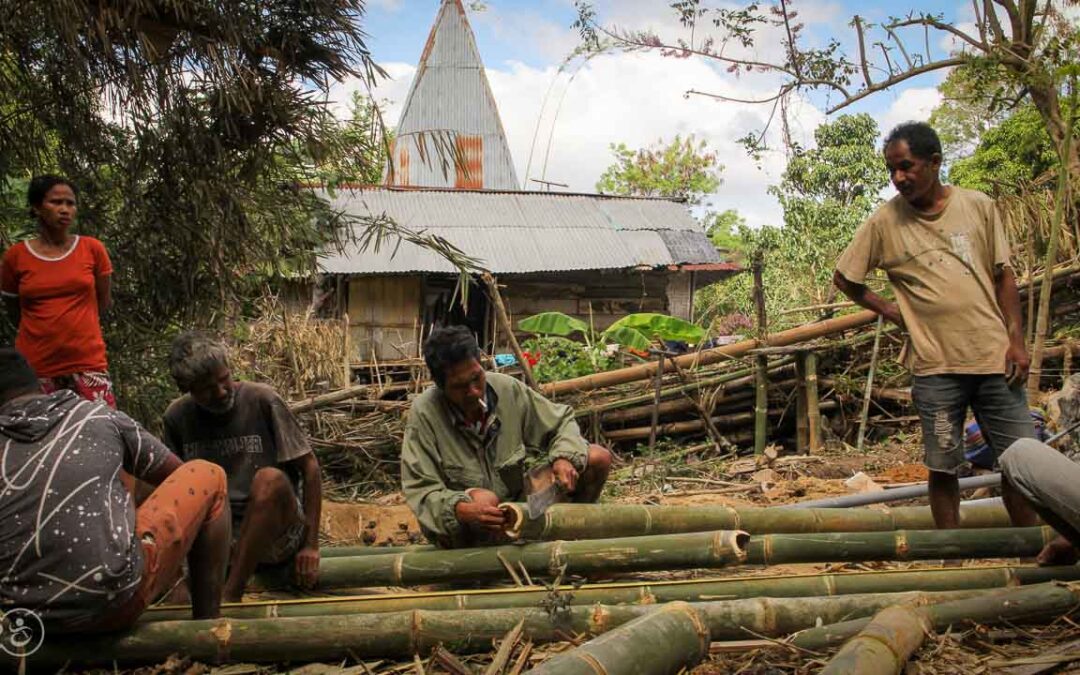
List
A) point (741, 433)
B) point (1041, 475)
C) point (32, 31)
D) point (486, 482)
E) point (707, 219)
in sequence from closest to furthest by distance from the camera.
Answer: point (1041, 475), point (486, 482), point (32, 31), point (741, 433), point (707, 219)

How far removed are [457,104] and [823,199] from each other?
758cm

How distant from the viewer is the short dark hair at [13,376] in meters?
2.63

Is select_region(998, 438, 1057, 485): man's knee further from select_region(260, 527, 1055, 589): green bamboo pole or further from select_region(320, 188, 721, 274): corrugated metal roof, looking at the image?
select_region(320, 188, 721, 274): corrugated metal roof

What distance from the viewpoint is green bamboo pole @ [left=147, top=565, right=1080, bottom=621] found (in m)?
3.05

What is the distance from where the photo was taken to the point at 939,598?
9.58 feet

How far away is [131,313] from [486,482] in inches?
125

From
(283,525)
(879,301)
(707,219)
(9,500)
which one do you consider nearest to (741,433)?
(879,301)

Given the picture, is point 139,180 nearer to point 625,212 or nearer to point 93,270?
point 93,270

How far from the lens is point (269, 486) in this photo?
11.4 feet

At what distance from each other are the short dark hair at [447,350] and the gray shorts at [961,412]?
1.79 meters

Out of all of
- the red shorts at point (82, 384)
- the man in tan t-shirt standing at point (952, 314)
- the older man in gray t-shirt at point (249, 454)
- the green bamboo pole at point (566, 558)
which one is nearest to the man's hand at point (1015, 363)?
the man in tan t-shirt standing at point (952, 314)

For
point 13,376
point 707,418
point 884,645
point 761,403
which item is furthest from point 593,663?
point 761,403

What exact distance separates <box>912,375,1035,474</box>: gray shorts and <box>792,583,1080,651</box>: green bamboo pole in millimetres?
Answer: 828

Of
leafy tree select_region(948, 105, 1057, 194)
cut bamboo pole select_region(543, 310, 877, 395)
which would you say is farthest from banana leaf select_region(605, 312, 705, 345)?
leafy tree select_region(948, 105, 1057, 194)
